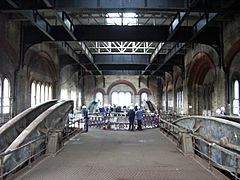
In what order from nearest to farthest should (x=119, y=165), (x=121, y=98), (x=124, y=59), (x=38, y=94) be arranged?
(x=119, y=165) < (x=38, y=94) < (x=124, y=59) < (x=121, y=98)

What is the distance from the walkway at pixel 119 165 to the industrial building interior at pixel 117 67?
0.09ft

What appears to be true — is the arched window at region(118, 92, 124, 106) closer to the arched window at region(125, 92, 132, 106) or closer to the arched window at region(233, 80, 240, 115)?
the arched window at region(125, 92, 132, 106)

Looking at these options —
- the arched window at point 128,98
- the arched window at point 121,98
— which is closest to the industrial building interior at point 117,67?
the arched window at point 128,98

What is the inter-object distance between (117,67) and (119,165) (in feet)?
67.0

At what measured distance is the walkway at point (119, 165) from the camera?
6457 millimetres

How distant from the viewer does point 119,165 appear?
756 cm

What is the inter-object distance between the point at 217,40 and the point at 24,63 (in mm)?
10300

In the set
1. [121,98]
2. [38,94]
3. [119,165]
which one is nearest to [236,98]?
[119,165]

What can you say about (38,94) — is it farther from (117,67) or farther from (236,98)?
(236,98)

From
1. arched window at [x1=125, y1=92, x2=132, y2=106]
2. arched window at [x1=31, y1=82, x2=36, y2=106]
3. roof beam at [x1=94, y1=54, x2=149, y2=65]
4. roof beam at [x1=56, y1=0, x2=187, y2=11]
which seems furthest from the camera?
arched window at [x1=125, y1=92, x2=132, y2=106]

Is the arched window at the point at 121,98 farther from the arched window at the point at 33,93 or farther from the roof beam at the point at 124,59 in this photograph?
the arched window at the point at 33,93

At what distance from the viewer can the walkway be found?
21.2ft

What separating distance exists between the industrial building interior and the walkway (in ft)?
0.09

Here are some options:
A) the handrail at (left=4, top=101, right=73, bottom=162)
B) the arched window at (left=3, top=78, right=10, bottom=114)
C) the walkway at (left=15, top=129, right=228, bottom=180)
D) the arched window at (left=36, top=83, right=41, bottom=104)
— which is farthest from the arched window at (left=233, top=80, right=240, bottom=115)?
the arched window at (left=36, top=83, right=41, bottom=104)
